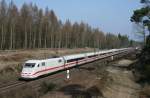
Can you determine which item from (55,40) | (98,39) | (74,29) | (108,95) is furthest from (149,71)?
(98,39)

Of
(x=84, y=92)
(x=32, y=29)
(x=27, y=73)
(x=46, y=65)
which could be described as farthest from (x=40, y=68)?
(x=32, y=29)

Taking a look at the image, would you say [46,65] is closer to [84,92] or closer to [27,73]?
[27,73]

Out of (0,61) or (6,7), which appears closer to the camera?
(0,61)

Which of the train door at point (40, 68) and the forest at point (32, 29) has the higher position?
the forest at point (32, 29)

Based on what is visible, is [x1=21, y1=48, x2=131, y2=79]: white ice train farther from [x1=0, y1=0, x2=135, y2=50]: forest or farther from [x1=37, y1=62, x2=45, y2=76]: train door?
[x1=0, y1=0, x2=135, y2=50]: forest

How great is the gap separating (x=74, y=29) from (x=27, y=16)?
4635cm

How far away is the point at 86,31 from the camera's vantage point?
458 ft

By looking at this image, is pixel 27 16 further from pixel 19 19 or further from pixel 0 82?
pixel 0 82

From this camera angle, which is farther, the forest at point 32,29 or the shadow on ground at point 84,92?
the forest at point 32,29

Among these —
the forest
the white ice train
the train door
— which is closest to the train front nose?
the white ice train

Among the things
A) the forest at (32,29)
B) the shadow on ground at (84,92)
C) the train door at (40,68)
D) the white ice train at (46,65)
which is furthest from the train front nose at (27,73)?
the forest at (32,29)

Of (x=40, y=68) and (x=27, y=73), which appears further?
(x=40, y=68)

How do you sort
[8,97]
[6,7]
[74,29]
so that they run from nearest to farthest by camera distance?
[8,97], [6,7], [74,29]

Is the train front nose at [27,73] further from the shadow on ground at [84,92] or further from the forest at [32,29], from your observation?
the forest at [32,29]
